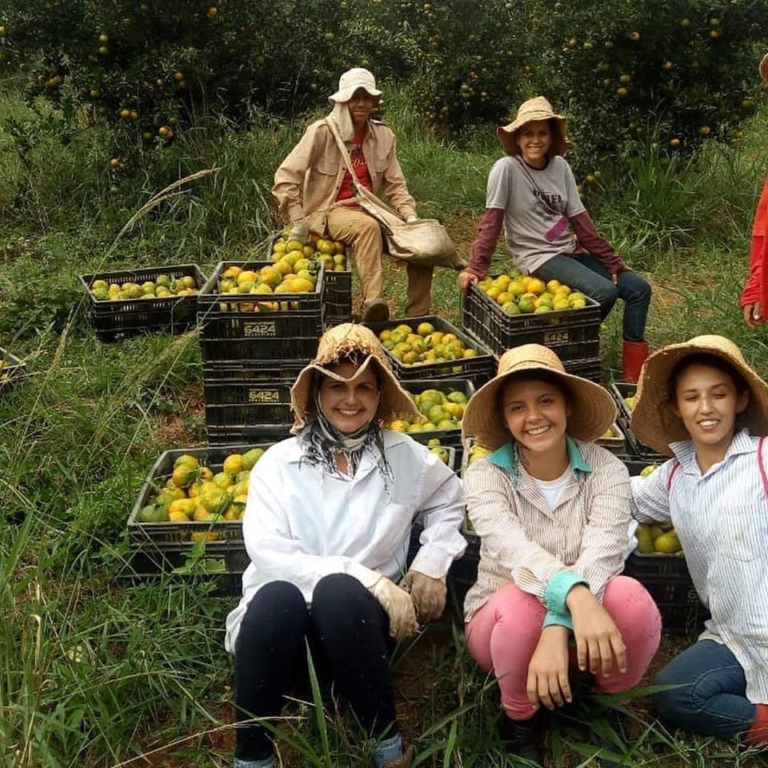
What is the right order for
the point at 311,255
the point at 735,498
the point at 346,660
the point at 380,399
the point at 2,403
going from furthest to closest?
the point at 311,255 → the point at 2,403 → the point at 380,399 → the point at 735,498 → the point at 346,660

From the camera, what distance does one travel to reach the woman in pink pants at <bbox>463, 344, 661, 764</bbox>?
2309mm

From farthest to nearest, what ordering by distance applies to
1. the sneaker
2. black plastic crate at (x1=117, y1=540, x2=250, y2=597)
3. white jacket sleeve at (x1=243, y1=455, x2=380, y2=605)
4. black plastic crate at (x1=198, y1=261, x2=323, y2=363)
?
the sneaker, black plastic crate at (x1=198, y1=261, x2=323, y2=363), black plastic crate at (x1=117, y1=540, x2=250, y2=597), white jacket sleeve at (x1=243, y1=455, x2=380, y2=605)

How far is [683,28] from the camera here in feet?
23.5

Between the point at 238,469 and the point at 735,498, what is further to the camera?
the point at 238,469

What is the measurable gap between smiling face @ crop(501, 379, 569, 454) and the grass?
0.68 m

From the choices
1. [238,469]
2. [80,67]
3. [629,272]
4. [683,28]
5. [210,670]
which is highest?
[683,28]

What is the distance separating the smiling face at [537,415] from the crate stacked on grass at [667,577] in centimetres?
60

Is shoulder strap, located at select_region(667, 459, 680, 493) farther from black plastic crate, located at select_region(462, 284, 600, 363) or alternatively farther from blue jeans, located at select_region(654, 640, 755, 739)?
black plastic crate, located at select_region(462, 284, 600, 363)

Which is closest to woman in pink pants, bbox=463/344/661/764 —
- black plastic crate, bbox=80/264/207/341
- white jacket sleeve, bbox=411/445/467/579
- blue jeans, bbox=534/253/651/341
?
white jacket sleeve, bbox=411/445/467/579

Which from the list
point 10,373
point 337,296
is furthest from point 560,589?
point 337,296

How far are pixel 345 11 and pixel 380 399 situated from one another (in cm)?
666

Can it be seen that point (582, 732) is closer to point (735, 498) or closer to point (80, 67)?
point (735, 498)

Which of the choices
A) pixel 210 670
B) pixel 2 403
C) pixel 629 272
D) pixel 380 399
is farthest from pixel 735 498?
pixel 2 403

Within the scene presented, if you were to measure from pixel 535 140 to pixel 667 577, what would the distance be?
2788mm
